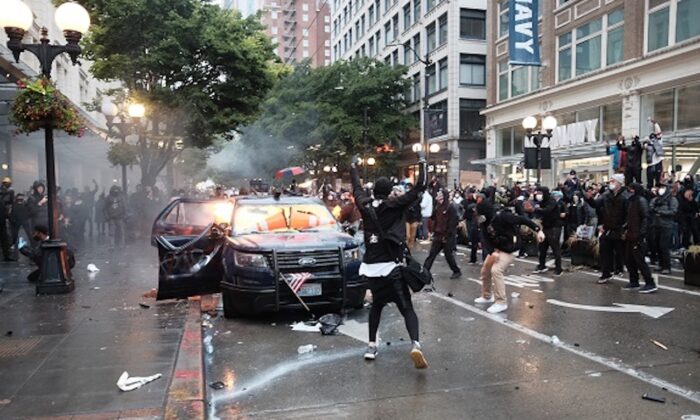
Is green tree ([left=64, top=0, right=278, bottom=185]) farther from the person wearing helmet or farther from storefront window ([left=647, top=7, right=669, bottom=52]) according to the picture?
storefront window ([left=647, top=7, right=669, bottom=52])

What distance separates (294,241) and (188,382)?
9.64 ft

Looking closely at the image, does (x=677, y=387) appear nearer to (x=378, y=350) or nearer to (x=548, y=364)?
(x=548, y=364)

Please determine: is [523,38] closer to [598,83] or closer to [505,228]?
[598,83]

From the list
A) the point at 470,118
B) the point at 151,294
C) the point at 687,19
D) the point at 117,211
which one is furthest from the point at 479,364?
the point at 470,118

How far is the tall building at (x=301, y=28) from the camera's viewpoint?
11219 cm

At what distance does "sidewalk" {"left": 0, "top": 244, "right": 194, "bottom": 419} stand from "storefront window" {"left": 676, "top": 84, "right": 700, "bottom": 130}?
1816 centimetres

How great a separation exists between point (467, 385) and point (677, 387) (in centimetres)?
180

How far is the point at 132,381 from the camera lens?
4.82m

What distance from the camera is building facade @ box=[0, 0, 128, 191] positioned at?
51.9 ft

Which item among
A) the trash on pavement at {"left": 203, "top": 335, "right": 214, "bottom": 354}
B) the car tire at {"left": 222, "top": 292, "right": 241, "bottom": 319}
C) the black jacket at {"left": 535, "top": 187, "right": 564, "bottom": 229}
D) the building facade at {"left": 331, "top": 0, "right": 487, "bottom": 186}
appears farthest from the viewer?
the building facade at {"left": 331, "top": 0, "right": 487, "bottom": 186}

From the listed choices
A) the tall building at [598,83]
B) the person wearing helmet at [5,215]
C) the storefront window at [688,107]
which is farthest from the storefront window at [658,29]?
the person wearing helmet at [5,215]

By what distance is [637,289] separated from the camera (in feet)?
30.0

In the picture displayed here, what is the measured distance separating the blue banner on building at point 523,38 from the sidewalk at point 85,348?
62.8 feet

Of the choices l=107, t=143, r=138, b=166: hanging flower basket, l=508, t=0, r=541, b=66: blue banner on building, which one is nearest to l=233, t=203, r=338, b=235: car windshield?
l=107, t=143, r=138, b=166: hanging flower basket
